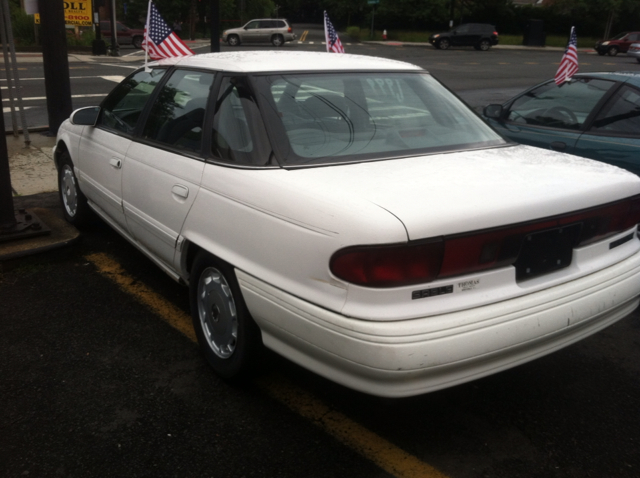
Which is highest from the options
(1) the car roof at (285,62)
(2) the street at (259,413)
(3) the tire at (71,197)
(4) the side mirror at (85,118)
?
(1) the car roof at (285,62)

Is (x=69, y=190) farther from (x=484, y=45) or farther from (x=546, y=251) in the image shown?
(x=484, y=45)

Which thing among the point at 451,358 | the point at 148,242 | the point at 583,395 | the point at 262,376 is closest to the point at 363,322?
the point at 451,358

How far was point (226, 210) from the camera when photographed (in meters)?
3.02

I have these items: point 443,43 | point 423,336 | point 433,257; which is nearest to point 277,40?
point 443,43

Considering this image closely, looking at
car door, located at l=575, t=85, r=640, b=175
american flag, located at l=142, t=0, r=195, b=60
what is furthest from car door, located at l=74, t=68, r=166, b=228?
car door, located at l=575, t=85, r=640, b=175

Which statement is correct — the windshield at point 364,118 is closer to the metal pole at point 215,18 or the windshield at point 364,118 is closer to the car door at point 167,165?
the car door at point 167,165

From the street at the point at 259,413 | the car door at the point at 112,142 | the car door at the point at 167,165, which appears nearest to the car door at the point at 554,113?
the street at the point at 259,413

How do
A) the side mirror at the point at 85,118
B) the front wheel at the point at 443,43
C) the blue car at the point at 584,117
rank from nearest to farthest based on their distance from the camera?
the side mirror at the point at 85,118
the blue car at the point at 584,117
the front wheel at the point at 443,43

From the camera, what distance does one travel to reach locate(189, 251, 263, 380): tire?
3.03m

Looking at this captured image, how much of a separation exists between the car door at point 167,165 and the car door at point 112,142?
0.59ft

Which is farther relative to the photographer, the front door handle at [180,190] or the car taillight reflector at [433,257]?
the front door handle at [180,190]

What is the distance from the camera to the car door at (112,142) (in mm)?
4258

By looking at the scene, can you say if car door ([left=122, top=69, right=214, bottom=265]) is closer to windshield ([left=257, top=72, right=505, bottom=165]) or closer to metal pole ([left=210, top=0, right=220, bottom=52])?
windshield ([left=257, top=72, right=505, bottom=165])

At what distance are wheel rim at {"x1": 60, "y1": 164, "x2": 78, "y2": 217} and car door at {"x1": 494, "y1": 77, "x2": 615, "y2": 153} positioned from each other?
12.0 feet
